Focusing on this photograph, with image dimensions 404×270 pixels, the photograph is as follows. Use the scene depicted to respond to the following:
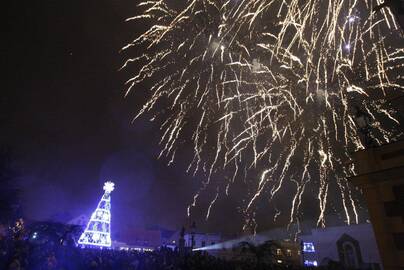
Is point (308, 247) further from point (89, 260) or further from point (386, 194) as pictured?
point (386, 194)

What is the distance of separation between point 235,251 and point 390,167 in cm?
4648

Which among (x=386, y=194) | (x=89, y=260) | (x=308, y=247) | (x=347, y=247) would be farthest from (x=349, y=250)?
(x=386, y=194)

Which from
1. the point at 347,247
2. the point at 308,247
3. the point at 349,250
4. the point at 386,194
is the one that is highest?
the point at 386,194

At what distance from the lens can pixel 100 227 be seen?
145ft

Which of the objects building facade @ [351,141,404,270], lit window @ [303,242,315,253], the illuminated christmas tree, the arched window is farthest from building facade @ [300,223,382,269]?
the illuminated christmas tree

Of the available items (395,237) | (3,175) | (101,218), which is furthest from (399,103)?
(101,218)

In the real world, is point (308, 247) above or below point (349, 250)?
above

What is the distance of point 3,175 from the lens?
30.6 meters

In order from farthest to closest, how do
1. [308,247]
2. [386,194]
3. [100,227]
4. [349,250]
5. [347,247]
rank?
[100,227] → [308,247] → [347,247] → [349,250] → [386,194]

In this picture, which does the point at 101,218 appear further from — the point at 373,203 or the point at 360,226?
the point at 373,203

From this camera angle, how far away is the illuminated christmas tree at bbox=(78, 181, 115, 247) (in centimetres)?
4241

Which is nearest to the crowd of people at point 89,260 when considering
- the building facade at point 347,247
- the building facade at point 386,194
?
the building facade at point 386,194

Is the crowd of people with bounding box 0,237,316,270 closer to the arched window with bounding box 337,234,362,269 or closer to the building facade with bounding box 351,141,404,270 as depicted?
the building facade with bounding box 351,141,404,270

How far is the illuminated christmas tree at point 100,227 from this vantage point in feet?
139
